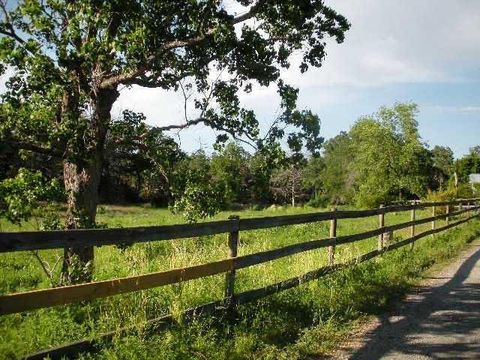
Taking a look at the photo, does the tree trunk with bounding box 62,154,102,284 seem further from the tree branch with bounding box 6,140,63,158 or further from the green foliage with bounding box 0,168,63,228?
the green foliage with bounding box 0,168,63,228

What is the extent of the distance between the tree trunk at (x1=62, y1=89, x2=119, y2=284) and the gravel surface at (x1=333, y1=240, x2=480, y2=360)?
440cm

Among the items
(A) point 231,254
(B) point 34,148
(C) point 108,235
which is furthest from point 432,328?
(B) point 34,148

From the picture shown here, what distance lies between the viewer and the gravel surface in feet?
19.2

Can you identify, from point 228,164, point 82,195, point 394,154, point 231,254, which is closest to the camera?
point 231,254

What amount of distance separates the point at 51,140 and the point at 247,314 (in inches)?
146

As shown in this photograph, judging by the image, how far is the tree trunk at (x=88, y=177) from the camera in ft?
25.9

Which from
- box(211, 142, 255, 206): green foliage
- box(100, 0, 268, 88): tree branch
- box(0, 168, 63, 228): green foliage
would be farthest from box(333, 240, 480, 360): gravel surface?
box(100, 0, 268, 88): tree branch

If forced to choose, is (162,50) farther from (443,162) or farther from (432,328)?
(443,162)

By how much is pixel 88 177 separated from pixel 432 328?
5.74m

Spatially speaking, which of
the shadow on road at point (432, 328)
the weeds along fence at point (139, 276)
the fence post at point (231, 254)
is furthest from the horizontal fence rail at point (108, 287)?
the shadow on road at point (432, 328)

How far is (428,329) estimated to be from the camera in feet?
22.7

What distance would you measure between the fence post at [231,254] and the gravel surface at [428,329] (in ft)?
4.75

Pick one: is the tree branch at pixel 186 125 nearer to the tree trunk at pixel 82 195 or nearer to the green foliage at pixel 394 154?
the tree trunk at pixel 82 195

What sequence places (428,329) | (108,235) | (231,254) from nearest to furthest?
(108,235)
(231,254)
(428,329)
